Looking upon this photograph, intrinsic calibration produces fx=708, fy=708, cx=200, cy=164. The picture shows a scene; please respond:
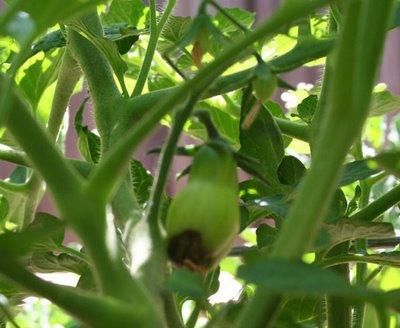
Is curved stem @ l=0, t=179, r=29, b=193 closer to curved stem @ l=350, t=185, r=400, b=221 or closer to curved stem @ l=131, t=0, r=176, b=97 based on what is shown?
curved stem @ l=131, t=0, r=176, b=97

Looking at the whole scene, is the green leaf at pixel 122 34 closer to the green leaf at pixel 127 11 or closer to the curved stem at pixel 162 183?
the green leaf at pixel 127 11

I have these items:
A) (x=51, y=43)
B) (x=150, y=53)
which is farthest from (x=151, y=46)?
(x=51, y=43)

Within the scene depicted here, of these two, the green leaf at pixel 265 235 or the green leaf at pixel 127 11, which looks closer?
the green leaf at pixel 265 235

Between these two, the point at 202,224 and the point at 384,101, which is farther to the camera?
the point at 384,101

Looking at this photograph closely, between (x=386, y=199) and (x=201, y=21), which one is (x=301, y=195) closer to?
(x=201, y=21)

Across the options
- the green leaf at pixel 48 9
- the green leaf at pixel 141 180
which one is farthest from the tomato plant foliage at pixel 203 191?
the green leaf at pixel 141 180

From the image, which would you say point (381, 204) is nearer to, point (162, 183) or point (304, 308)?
point (304, 308)
